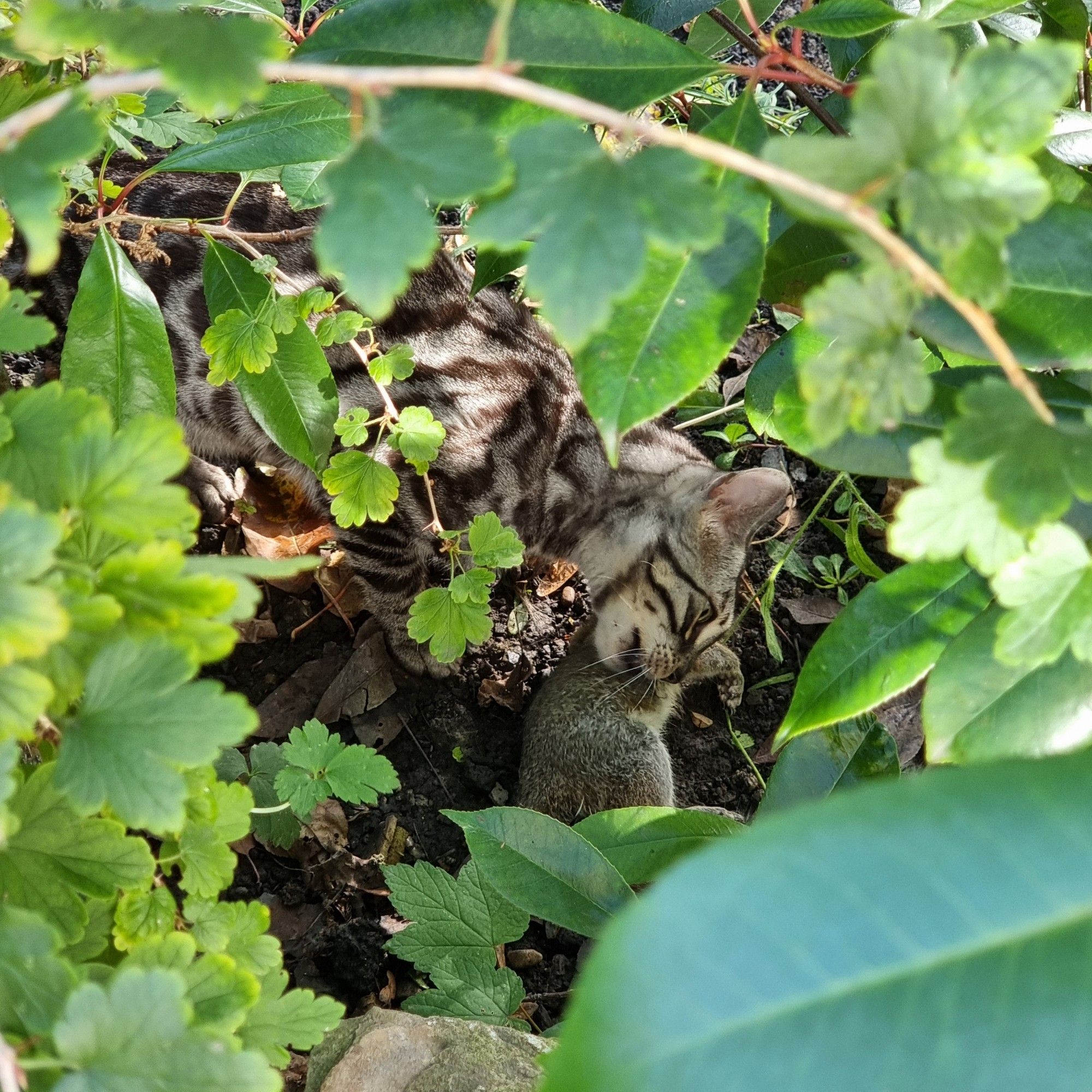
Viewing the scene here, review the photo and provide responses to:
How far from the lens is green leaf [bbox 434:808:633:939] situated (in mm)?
1629

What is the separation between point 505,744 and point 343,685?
1.44 ft

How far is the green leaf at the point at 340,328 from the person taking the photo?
6.13ft

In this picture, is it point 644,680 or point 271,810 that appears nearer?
point 271,810

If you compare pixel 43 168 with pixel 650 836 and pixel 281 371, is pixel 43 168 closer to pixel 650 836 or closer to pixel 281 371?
pixel 281 371

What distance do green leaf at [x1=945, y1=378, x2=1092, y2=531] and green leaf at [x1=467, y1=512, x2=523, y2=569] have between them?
1.23 m

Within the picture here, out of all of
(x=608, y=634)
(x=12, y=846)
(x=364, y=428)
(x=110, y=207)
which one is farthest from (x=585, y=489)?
(x=12, y=846)

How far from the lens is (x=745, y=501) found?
8.61ft

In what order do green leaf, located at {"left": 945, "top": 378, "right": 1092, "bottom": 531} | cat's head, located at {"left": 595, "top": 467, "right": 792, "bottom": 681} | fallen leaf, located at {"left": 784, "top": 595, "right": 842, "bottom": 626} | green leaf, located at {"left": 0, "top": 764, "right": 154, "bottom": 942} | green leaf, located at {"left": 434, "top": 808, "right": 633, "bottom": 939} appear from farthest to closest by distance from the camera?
fallen leaf, located at {"left": 784, "top": 595, "right": 842, "bottom": 626} → cat's head, located at {"left": 595, "top": 467, "right": 792, "bottom": 681} → green leaf, located at {"left": 434, "top": 808, "right": 633, "bottom": 939} → green leaf, located at {"left": 0, "top": 764, "right": 154, "bottom": 942} → green leaf, located at {"left": 945, "top": 378, "right": 1092, "bottom": 531}

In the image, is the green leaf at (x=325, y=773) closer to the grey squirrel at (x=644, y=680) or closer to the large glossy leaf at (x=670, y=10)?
the grey squirrel at (x=644, y=680)

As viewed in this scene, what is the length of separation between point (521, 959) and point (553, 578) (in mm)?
1129

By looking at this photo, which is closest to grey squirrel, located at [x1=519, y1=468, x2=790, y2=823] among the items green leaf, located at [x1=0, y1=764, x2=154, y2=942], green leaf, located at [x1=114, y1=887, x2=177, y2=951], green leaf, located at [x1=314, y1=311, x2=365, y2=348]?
green leaf, located at [x1=314, y1=311, x2=365, y2=348]

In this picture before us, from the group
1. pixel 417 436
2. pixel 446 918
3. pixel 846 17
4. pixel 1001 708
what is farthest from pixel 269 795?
pixel 846 17

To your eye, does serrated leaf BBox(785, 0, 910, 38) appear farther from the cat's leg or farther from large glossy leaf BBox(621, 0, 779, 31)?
the cat's leg

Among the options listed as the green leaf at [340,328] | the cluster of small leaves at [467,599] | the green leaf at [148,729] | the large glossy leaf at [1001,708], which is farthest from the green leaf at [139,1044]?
the green leaf at [340,328]
